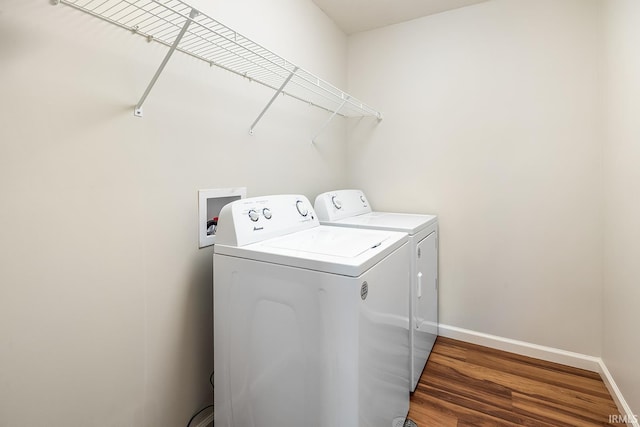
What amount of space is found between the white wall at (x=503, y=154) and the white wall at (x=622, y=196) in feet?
0.43

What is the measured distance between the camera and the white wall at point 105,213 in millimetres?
814

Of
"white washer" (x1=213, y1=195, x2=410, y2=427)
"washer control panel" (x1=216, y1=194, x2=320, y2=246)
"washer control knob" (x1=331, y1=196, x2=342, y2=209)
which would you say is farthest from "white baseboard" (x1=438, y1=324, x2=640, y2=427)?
"washer control panel" (x1=216, y1=194, x2=320, y2=246)

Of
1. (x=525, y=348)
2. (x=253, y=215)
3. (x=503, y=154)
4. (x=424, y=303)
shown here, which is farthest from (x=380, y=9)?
(x=525, y=348)

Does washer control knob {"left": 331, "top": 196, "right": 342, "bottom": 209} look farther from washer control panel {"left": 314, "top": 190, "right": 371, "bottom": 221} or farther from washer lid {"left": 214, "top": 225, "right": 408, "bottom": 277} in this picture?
washer lid {"left": 214, "top": 225, "right": 408, "bottom": 277}

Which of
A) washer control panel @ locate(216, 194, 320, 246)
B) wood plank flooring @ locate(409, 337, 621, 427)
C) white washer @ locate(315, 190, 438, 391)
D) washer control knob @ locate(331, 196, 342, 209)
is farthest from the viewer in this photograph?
washer control knob @ locate(331, 196, 342, 209)

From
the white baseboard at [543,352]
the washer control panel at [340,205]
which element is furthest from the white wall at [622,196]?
the washer control panel at [340,205]

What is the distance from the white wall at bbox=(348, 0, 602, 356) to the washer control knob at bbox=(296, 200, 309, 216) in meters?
1.07

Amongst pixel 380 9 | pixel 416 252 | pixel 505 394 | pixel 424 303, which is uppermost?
pixel 380 9

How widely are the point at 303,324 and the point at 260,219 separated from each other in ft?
1.64

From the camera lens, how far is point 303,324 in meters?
1.02

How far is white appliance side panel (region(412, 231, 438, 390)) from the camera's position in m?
1.69

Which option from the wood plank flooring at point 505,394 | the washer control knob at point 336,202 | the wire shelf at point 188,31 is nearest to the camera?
the wire shelf at point 188,31

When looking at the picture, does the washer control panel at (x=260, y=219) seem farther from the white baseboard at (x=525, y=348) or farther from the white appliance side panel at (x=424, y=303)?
the white baseboard at (x=525, y=348)

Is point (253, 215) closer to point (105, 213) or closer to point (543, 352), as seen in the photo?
point (105, 213)
